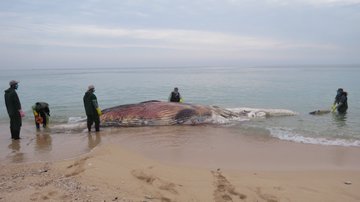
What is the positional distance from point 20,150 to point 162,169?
469 centimetres

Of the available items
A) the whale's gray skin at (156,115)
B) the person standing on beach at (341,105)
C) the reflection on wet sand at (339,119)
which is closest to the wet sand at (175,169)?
the whale's gray skin at (156,115)

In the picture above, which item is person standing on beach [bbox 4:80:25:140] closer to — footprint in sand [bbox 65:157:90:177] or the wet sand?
the wet sand

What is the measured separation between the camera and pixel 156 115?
1416 centimetres

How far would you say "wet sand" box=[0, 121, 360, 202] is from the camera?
18.5 ft

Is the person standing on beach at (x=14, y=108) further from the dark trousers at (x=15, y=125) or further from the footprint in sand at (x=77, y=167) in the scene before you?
the footprint in sand at (x=77, y=167)

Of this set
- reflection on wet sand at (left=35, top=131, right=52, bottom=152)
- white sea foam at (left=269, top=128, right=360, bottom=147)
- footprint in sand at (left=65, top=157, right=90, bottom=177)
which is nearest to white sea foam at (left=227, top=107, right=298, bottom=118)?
white sea foam at (left=269, top=128, right=360, bottom=147)

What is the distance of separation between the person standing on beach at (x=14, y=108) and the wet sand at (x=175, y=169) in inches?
18.0

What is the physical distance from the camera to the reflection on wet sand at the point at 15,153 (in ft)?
27.5

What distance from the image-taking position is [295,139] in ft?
35.7

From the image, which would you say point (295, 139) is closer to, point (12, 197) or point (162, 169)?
point (162, 169)

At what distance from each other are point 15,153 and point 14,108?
98.1 inches

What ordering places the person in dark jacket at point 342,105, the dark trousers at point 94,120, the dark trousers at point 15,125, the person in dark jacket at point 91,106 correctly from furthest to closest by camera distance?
1. the person in dark jacket at point 342,105
2. the dark trousers at point 94,120
3. the person in dark jacket at point 91,106
4. the dark trousers at point 15,125

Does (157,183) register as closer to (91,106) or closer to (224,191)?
(224,191)

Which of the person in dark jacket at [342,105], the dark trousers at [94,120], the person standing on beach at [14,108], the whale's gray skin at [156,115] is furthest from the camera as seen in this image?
the person in dark jacket at [342,105]
